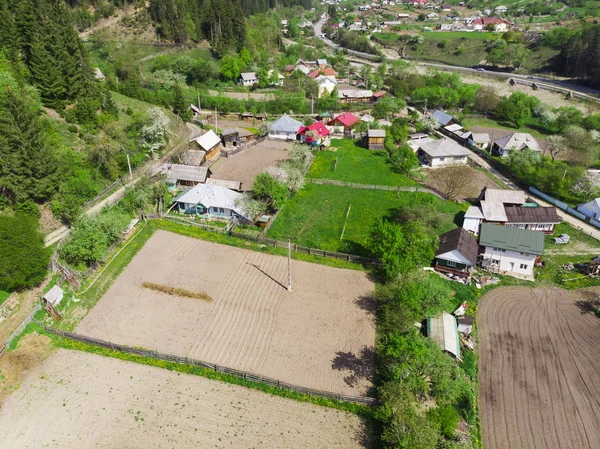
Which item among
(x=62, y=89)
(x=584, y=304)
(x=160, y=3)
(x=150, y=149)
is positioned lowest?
(x=584, y=304)

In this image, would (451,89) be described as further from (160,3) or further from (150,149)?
(160,3)

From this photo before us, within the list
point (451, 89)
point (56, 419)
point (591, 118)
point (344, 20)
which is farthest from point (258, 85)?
point (344, 20)

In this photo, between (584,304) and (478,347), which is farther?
(584,304)

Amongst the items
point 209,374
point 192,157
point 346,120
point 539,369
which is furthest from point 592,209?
point 192,157

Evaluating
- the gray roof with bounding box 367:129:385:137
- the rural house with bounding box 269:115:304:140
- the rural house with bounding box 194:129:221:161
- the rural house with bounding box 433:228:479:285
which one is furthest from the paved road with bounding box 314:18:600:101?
the rural house with bounding box 194:129:221:161

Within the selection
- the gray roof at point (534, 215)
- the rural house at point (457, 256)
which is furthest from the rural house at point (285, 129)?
the rural house at point (457, 256)

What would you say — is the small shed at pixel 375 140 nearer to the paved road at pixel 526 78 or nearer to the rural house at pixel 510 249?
the rural house at pixel 510 249
